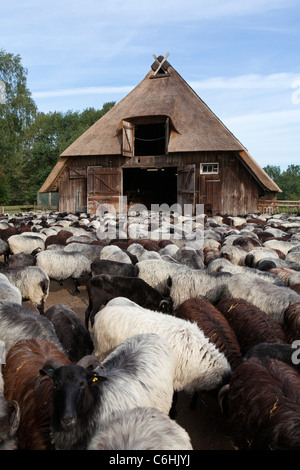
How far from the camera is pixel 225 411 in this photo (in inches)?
138

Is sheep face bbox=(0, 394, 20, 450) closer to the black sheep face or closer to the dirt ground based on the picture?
the black sheep face

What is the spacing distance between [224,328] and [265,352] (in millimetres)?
687

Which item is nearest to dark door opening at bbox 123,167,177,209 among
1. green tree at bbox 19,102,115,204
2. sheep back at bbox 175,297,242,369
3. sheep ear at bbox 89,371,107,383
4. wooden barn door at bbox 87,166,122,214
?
wooden barn door at bbox 87,166,122,214

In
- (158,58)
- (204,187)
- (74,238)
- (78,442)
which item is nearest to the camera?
(78,442)

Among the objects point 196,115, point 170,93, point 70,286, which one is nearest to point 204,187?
point 196,115

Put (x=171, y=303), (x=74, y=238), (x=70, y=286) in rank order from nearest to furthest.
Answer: (x=171, y=303), (x=70, y=286), (x=74, y=238)

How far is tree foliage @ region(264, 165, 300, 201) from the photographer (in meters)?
85.4

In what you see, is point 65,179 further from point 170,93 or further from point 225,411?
point 225,411

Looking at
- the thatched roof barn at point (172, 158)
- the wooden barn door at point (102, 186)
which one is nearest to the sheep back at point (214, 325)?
the thatched roof barn at point (172, 158)

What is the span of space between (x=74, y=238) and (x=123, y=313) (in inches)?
271

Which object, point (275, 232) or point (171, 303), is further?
point (275, 232)

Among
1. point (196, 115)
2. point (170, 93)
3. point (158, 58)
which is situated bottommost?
point (196, 115)

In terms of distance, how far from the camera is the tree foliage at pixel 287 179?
85.4 meters

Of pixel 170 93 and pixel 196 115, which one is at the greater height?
pixel 170 93
